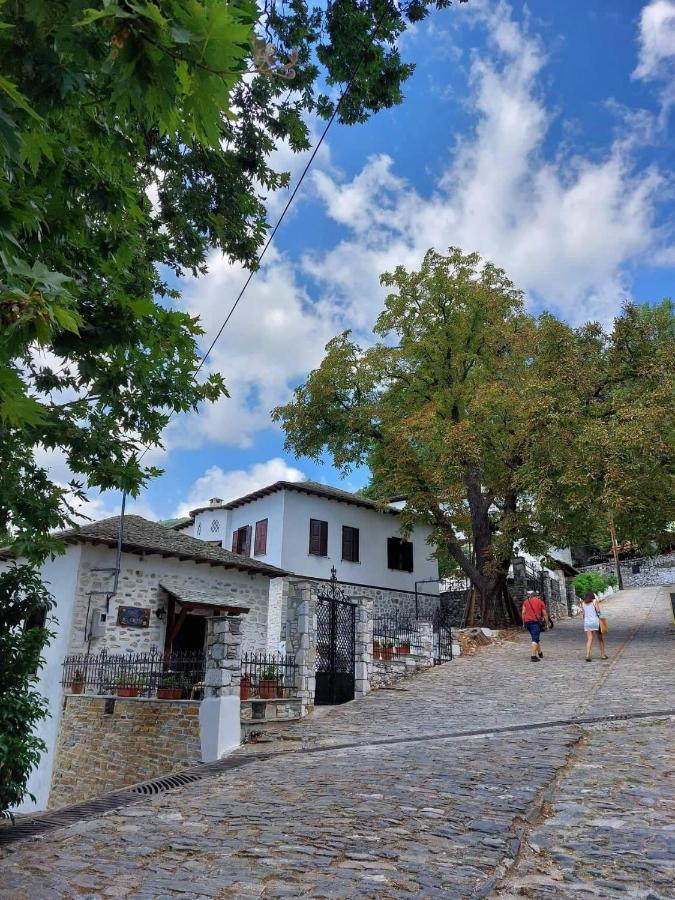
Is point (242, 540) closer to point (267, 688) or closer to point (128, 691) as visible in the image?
point (128, 691)

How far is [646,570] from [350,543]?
92.8ft

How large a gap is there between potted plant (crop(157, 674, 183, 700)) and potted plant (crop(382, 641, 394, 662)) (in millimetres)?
5259

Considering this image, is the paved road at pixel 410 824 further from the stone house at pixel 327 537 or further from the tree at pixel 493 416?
the stone house at pixel 327 537

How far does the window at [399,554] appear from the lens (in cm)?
2797

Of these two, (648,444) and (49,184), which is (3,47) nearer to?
(49,184)

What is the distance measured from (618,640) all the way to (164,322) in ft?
62.7

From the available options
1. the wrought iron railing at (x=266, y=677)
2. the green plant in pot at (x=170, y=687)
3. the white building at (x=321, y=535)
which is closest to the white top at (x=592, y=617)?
the wrought iron railing at (x=266, y=677)

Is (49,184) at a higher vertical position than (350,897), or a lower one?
higher

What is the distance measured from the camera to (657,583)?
42.9 m

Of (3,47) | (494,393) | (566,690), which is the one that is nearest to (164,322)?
(3,47)

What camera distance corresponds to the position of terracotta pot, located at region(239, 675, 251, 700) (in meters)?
11.1

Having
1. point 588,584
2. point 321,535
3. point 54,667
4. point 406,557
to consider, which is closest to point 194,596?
point 54,667

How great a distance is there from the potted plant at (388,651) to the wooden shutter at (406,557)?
12467 millimetres

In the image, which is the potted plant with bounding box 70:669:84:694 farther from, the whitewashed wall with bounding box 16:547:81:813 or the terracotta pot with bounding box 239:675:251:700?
the terracotta pot with bounding box 239:675:251:700
